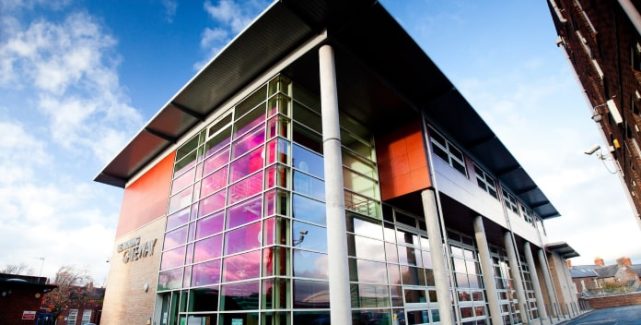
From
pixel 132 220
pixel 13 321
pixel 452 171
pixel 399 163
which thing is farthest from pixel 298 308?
pixel 13 321

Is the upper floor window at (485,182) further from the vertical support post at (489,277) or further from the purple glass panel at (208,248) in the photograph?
the purple glass panel at (208,248)

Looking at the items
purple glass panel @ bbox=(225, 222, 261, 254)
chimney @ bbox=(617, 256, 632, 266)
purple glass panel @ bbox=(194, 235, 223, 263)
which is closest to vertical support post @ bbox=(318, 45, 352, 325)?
purple glass panel @ bbox=(225, 222, 261, 254)

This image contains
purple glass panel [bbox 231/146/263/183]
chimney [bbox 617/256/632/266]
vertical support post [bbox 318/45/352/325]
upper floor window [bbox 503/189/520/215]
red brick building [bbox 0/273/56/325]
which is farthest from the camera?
chimney [bbox 617/256/632/266]

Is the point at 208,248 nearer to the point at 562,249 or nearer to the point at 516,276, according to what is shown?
the point at 516,276

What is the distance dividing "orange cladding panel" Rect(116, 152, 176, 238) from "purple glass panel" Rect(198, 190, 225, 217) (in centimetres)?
352

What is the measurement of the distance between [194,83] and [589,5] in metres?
11.3

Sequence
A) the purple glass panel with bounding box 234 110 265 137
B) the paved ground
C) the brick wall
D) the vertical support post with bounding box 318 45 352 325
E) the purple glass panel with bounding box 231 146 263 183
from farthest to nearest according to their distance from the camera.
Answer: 1. the brick wall
2. the paved ground
3. the purple glass panel with bounding box 234 110 265 137
4. the purple glass panel with bounding box 231 146 263 183
5. the vertical support post with bounding box 318 45 352 325

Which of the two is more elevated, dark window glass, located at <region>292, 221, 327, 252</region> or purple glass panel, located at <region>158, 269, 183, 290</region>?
dark window glass, located at <region>292, 221, 327, 252</region>

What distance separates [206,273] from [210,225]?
1.64 m

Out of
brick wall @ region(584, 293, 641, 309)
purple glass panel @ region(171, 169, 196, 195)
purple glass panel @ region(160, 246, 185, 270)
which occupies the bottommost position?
brick wall @ region(584, 293, 641, 309)

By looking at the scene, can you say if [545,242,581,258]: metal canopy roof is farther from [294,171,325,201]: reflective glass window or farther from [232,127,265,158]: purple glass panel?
[232,127,265,158]: purple glass panel

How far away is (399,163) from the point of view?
13031 mm

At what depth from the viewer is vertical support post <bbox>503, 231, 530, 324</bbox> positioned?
1691 centimetres

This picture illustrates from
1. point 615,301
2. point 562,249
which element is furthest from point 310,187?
point 615,301
